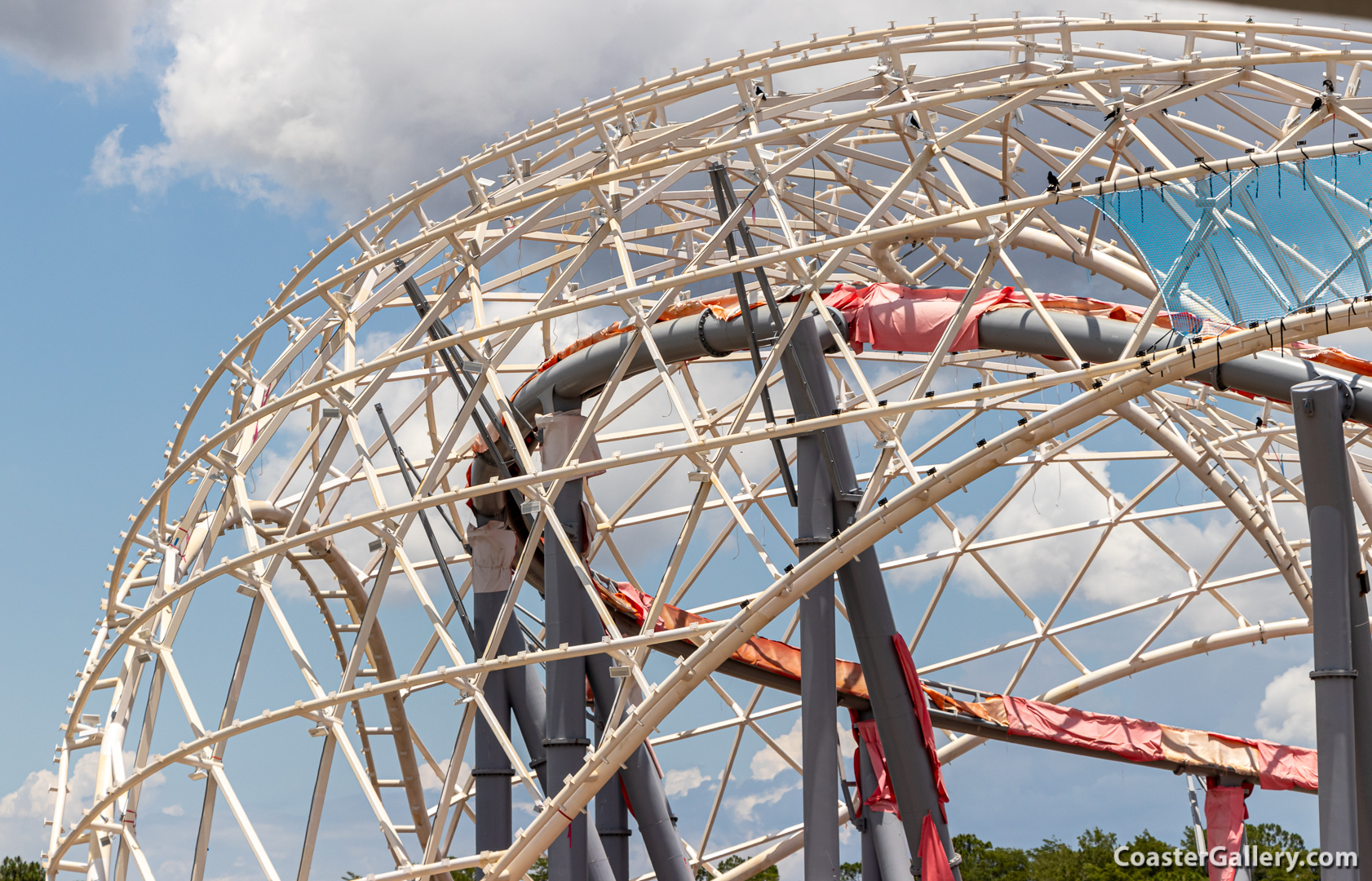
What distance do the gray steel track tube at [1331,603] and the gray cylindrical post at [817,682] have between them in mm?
7043

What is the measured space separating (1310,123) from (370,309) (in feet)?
56.8

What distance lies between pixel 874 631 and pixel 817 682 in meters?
1.57

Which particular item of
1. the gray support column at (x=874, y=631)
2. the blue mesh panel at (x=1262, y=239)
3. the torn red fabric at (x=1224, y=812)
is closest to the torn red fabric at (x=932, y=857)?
the gray support column at (x=874, y=631)

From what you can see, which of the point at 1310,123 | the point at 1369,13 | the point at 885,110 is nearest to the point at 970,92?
the point at 885,110

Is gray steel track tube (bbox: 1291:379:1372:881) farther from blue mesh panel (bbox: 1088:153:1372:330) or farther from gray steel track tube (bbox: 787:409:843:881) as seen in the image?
gray steel track tube (bbox: 787:409:843:881)

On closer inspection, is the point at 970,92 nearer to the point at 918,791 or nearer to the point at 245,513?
the point at 918,791

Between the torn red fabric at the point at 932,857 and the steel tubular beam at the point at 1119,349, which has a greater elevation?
the steel tubular beam at the point at 1119,349

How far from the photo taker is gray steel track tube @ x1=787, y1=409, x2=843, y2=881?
66.6 feet

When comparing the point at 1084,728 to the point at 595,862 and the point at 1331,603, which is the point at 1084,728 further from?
the point at 1331,603

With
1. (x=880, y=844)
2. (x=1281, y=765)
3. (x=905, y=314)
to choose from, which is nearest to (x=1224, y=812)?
(x=1281, y=765)

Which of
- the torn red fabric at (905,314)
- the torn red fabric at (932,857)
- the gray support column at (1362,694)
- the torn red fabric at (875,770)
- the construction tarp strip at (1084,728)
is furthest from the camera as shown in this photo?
the construction tarp strip at (1084,728)

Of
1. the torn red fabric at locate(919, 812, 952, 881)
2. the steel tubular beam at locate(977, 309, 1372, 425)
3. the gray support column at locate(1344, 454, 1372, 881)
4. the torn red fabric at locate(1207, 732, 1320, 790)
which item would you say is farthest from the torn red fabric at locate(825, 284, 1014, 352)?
the torn red fabric at locate(1207, 732, 1320, 790)

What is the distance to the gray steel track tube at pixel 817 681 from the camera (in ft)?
66.6

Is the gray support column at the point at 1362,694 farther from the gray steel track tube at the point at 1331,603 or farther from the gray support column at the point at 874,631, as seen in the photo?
the gray support column at the point at 874,631
